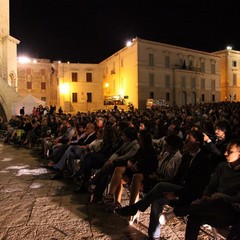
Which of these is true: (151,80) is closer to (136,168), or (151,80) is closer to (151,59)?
(151,59)

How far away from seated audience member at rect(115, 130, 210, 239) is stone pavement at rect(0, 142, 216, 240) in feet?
1.08

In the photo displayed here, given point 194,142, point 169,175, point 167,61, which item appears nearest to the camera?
point 194,142

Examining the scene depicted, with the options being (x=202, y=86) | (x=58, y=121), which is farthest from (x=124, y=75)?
(x=58, y=121)

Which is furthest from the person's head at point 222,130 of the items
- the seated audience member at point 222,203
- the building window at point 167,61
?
the building window at point 167,61

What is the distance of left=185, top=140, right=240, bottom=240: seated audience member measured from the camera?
2.73 metres

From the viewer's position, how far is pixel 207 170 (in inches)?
128

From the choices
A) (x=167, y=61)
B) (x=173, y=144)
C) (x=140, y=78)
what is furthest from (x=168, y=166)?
(x=167, y=61)

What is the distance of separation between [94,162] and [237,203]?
2.96 meters

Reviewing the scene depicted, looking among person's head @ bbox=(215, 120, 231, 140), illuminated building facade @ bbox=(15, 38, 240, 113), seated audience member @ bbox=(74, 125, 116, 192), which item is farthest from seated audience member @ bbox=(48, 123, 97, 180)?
illuminated building facade @ bbox=(15, 38, 240, 113)

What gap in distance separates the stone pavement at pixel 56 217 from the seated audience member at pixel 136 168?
31 cm

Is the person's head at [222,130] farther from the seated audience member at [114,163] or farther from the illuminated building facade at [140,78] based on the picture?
the illuminated building facade at [140,78]

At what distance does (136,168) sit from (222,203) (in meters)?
1.58

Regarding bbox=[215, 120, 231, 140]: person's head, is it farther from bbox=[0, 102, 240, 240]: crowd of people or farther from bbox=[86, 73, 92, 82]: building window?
bbox=[86, 73, 92, 82]: building window

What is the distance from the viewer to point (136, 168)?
4133 mm
